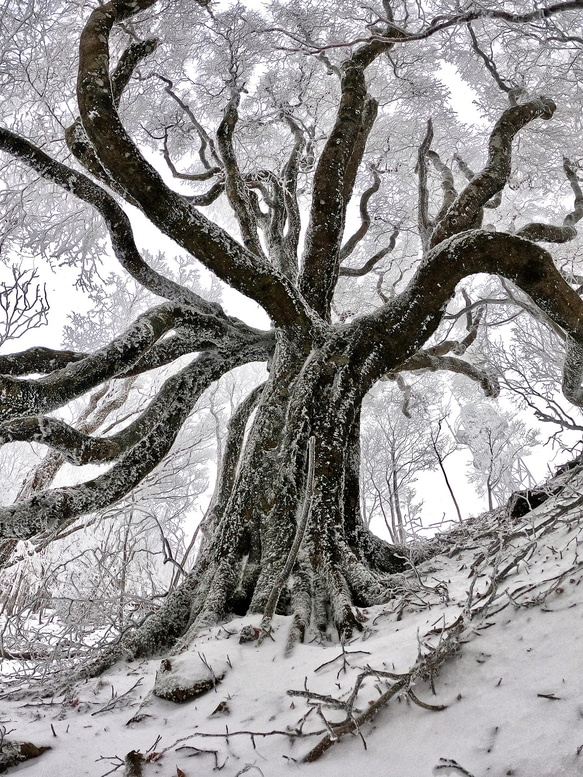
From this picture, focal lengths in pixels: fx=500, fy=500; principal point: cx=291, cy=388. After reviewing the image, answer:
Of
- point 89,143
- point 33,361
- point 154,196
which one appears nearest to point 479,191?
point 154,196

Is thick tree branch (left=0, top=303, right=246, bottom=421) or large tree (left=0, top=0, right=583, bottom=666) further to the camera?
large tree (left=0, top=0, right=583, bottom=666)

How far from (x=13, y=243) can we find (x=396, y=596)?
6.86 metres

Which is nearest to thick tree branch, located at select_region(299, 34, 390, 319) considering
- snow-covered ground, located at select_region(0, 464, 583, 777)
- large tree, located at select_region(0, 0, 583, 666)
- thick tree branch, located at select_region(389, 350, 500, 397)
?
large tree, located at select_region(0, 0, 583, 666)

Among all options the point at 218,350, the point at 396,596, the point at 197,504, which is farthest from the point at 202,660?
the point at 197,504

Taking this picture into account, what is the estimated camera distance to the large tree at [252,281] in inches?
132

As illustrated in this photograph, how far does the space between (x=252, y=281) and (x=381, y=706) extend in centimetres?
311

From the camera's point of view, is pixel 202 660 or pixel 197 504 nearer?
pixel 202 660

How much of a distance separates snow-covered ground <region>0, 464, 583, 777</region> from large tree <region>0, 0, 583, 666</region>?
1.49ft

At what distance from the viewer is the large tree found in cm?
336

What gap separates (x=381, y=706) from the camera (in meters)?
1.65

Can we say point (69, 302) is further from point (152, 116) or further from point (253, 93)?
point (253, 93)

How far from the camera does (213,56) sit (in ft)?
24.6

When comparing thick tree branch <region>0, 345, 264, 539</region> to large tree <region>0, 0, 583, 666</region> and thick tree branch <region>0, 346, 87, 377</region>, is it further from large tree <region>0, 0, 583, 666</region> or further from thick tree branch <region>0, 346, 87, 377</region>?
thick tree branch <region>0, 346, 87, 377</region>

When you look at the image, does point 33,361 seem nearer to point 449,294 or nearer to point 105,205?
point 105,205
